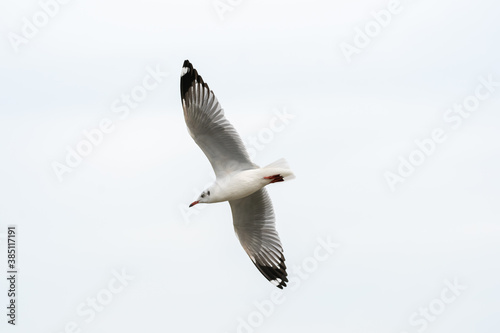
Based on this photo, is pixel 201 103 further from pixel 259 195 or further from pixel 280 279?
pixel 280 279

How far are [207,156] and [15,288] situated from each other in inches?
162

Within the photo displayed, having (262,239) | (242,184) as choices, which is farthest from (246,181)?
(262,239)

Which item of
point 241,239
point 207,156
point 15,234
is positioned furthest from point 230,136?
point 15,234

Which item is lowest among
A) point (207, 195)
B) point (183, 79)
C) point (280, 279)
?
point (280, 279)

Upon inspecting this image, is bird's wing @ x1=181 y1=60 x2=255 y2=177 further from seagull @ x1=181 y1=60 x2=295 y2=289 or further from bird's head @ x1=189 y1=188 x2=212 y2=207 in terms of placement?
bird's head @ x1=189 y1=188 x2=212 y2=207

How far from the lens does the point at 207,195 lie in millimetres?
18234

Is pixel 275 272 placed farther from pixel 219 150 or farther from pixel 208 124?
pixel 208 124

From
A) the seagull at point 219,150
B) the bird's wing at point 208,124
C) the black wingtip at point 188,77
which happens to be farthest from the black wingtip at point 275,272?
the black wingtip at point 188,77

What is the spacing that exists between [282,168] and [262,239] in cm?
190

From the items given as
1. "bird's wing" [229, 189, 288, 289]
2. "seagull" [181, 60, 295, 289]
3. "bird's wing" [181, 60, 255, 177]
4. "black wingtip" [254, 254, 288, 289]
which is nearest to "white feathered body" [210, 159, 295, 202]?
"seagull" [181, 60, 295, 289]

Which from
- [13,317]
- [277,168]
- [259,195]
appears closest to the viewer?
[277,168]

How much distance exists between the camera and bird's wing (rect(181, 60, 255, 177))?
1777 cm

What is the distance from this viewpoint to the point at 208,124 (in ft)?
58.3

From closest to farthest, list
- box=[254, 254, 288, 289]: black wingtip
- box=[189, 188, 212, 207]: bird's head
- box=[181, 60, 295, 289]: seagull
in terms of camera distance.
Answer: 1. box=[181, 60, 295, 289]: seagull
2. box=[189, 188, 212, 207]: bird's head
3. box=[254, 254, 288, 289]: black wingtip
